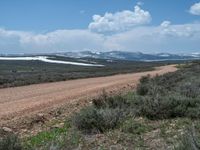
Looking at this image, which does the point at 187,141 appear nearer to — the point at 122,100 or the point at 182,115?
the point at 182,115

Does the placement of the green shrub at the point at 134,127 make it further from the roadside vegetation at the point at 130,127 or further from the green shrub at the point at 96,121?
the green shrub at the point at 96,121

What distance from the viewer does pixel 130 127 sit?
11.6 m

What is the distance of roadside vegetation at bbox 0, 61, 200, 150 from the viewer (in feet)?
32.8

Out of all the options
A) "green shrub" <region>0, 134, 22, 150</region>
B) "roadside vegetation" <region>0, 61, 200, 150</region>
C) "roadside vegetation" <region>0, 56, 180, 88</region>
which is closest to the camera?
"green shrub" <region>0, 134, 22, 150</region>

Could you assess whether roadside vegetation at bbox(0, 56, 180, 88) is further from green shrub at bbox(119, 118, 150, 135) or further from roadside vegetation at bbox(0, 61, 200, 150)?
green shrub at bbox(119, 118, 150, 135)

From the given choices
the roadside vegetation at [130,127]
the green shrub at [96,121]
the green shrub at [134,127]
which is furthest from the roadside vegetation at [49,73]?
the green shrub at [134,127]

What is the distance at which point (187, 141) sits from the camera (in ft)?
24.7

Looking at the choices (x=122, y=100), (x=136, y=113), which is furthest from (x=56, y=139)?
(x=122, y=100)

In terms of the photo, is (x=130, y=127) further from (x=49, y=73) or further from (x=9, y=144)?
(x=49, y=73)

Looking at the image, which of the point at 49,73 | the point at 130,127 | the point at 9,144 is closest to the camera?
the point at 9,144

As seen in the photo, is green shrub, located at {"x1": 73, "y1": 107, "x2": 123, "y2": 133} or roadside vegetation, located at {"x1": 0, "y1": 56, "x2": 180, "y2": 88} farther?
roadside vegetation, located at {"x1": 0, "y1": 56, "x2": 180, "y2": 88}

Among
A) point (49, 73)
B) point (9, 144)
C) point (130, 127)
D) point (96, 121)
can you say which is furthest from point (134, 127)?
point (49, 73)

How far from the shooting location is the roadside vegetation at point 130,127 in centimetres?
999

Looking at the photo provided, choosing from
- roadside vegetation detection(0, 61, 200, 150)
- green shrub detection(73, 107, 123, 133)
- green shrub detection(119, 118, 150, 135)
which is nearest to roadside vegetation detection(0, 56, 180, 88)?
roadside vegetation detection(0, 61, 200, 150)
